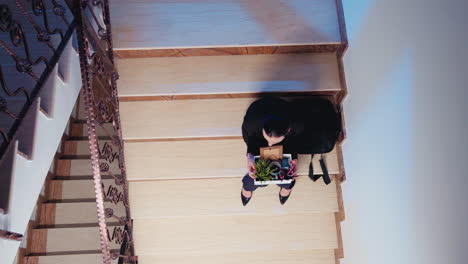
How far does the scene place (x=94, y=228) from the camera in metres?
3.61

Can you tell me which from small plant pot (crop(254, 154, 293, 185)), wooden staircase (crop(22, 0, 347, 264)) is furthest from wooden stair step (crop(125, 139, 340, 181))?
small plant pot (crop(254, 154, 293, 185))

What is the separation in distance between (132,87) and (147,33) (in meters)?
0.45

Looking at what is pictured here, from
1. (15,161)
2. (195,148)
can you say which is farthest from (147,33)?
(15,161)

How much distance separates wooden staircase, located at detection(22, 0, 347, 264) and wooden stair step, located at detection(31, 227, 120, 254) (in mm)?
523

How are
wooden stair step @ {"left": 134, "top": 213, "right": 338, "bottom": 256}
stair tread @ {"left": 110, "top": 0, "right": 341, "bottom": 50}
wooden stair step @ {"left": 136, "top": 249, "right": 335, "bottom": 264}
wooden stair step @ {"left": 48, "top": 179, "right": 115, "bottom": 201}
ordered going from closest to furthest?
stair tread @ {"left": 110, "top": 0, "right": 341, "bottom": 50}
wooden stair step @ {"left": 134, "top": 213, "right": 338, "bottom": 256}
wooden stair step @ {"left": 136, "top": 249, "right": 335, "bottom": 264}
wooden stair step @ {"left": 48, "top": 179, "right": 115, "bottom": 201}

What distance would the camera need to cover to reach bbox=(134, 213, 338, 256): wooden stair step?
132 inches

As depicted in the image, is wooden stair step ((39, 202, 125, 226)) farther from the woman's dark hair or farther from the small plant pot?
the woman's dark hair

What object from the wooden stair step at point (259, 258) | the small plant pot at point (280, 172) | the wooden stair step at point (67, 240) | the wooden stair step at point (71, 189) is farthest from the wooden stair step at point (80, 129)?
the small plant pot at point (280, 172)

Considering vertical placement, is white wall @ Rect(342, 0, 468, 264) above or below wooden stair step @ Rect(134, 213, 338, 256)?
above

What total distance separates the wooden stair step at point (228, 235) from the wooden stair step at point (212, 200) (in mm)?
109

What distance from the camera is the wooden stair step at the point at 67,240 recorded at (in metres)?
3.60

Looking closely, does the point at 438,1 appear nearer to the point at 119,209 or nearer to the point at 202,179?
the point at 202,179

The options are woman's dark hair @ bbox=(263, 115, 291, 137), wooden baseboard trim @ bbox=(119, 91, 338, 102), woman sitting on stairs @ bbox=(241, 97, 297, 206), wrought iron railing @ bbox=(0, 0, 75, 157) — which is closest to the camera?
wrought iron railing @ bbox=(0, 0, 75, 157)

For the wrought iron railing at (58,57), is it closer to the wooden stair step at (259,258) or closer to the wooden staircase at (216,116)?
the wooden staircase at (216,116)
